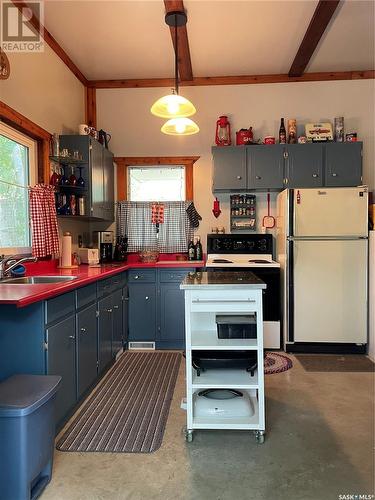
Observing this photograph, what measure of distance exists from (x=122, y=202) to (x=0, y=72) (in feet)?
7.07

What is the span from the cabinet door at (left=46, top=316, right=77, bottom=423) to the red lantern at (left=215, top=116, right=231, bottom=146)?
8.96ft

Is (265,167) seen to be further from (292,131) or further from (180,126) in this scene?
(180,126)

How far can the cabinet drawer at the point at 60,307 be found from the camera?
206 cm

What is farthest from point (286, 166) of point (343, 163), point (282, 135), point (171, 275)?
point (171, 275)

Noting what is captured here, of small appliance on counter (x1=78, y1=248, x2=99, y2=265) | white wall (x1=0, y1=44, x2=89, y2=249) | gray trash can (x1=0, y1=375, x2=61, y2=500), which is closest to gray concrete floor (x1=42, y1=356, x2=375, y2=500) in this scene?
gray trash can (x1=0, y1=375, x2=61, y2=500)

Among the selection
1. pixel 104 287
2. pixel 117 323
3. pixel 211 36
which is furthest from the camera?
pixel 117 323

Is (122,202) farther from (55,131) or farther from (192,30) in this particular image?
(192,30)

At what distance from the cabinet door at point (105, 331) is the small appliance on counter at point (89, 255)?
2.41 feet

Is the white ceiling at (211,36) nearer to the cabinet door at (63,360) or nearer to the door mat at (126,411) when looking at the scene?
the cabinet door at (63,360)

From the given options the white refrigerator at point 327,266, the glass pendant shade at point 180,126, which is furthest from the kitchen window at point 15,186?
the white refrigerator at point 327,266

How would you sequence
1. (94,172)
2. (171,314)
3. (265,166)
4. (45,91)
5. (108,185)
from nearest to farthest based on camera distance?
1. (45,91)
2. (94,172)
3. (171,314)
4. (265,166)
5. (108,185)

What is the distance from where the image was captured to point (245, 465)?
1.89m

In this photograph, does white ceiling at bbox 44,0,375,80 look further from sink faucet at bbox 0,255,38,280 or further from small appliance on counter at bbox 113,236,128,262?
sink faucet at bbox 0,255,38,280

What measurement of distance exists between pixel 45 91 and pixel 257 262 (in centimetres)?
271
